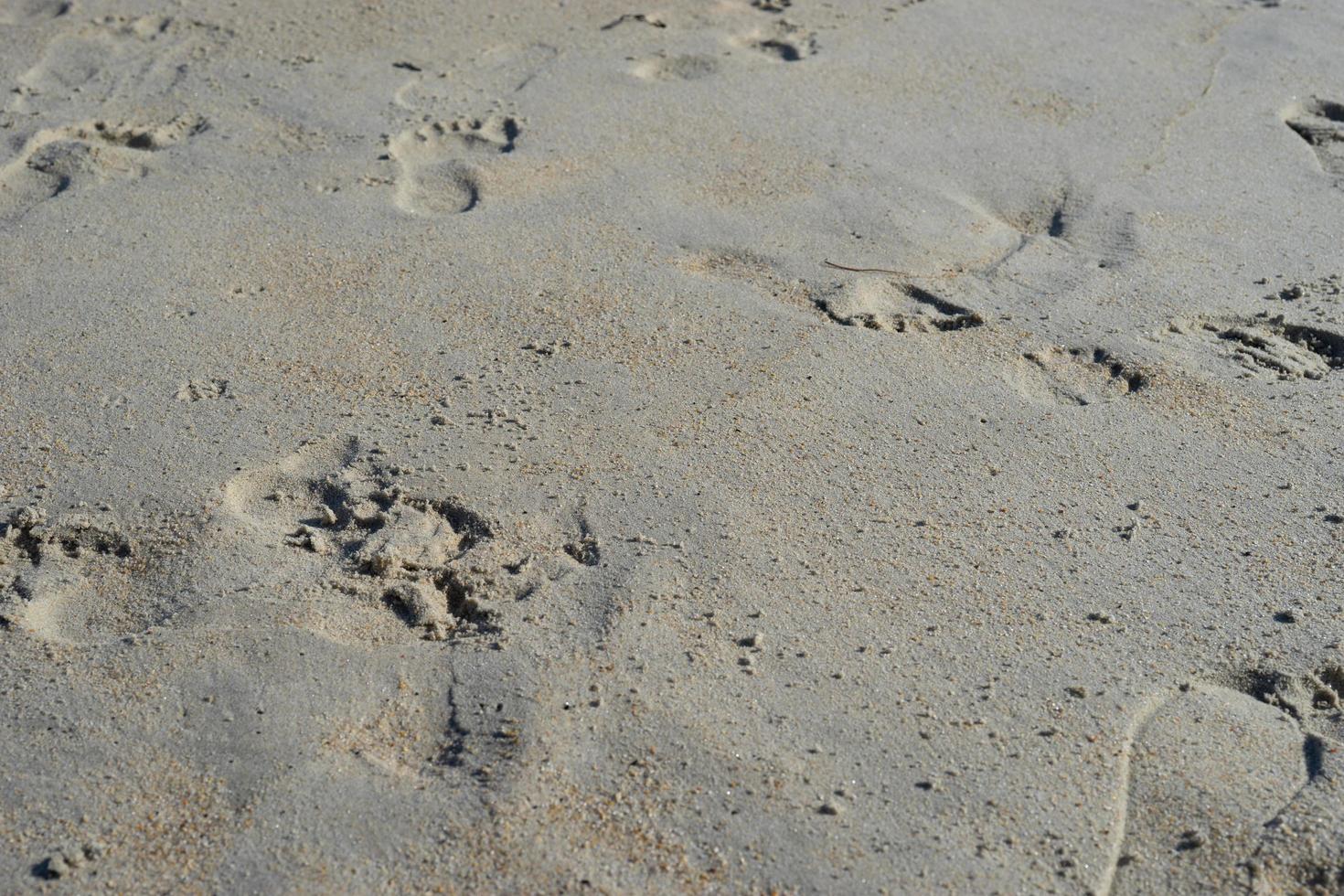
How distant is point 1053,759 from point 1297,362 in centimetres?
133

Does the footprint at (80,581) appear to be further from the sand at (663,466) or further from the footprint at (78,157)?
the footprint at (78,157)

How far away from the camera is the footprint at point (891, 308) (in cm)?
282

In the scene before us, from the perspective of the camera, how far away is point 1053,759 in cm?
184

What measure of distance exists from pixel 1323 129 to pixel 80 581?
3356 mm

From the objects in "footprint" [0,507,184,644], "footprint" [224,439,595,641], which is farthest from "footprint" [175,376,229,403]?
"footprint" [0,507,184,644]

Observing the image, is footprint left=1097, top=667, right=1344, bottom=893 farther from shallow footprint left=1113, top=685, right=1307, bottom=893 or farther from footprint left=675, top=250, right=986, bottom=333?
footprint left=675, top=250, right=986, bottom=333

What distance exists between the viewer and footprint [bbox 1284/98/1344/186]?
3.55 metres

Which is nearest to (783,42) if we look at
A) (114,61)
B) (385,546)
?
(114,61)

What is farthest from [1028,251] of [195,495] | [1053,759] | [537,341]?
[195,495]

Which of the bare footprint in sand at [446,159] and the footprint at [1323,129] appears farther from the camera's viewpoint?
the footprint at [1323,129]

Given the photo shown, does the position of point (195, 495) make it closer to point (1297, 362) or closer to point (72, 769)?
point (72, 769)

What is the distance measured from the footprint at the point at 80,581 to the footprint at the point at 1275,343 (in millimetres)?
2082

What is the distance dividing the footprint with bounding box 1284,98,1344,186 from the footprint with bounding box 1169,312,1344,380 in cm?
83

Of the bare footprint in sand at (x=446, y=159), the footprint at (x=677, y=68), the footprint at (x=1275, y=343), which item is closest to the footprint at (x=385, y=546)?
the bare footprint in sand at (x=446, y=159)
